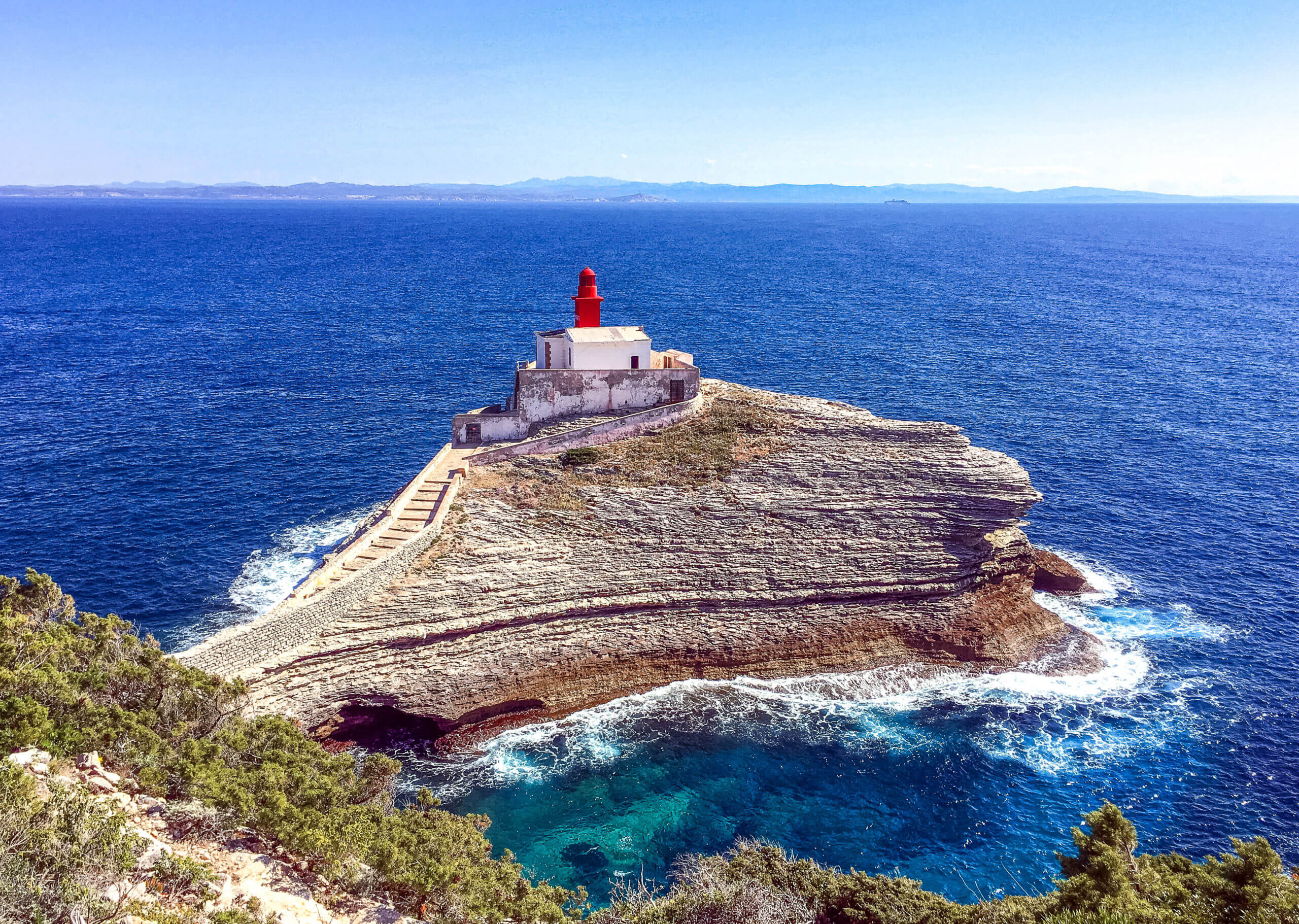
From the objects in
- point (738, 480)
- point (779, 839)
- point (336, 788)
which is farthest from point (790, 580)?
point (336, 788)

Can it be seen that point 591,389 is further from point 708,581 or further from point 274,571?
point 274,571

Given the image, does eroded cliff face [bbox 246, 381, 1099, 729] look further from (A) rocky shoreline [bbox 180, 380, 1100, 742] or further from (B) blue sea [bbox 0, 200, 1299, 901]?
(B) blue sea [bbox 0, 200, 1299, 901]

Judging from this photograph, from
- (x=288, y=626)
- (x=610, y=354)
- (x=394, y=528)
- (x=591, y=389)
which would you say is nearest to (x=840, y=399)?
(x=610, y=354)

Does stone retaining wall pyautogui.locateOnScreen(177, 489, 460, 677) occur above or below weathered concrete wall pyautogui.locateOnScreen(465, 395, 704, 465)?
below

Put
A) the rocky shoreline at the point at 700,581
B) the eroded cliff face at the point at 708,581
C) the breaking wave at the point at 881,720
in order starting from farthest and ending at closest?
the eroded cliff face at the point at 708,581 → the rocky shoreline at the point at 700,581 → the breaking wave at the point at 881,720

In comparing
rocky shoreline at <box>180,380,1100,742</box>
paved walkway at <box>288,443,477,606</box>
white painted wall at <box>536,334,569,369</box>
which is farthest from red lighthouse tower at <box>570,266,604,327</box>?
paved walkway at <box>288,443,477,606</box>

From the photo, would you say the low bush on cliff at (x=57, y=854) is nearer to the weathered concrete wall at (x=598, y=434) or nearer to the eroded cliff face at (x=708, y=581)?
the eroded cliff face at (x=708, y=581)

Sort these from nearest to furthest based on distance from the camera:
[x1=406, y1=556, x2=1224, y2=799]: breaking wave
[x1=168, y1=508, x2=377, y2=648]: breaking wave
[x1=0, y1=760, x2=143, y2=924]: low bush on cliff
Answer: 1. [x1=0, y1=760, x2=143, y2=924]: low bush on cliff
2. [x1=406, y1=556, x2=1224, y2=799]: breaking wave
3. [x1=168, y1=508, x2=377, y2=648]: breaking wave

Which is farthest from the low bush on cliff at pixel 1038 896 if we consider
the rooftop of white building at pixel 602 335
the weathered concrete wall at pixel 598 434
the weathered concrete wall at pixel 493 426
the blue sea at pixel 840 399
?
the rooftop of white building at pixel 602 335
